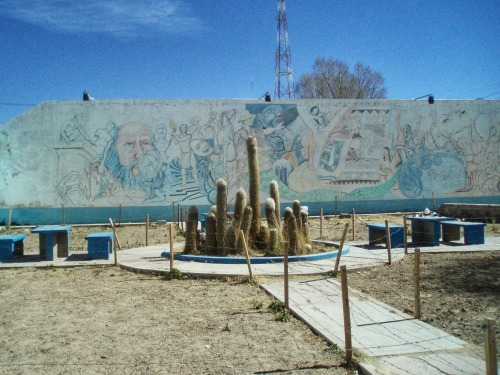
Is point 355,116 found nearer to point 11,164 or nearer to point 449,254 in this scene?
point 449,254

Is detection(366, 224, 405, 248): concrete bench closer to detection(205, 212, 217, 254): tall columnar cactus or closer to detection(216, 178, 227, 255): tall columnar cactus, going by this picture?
detection(216, 178, 227, 255): tall columnar cactus

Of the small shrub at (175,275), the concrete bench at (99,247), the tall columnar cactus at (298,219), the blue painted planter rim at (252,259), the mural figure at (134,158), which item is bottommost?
the small shrub at (175,275)

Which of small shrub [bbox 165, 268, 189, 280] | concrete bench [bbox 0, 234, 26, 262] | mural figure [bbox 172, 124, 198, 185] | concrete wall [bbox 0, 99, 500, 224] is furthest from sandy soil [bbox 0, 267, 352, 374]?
mural figure [bbox 172, 124, 198, 185]

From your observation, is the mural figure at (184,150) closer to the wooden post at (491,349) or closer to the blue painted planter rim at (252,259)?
the blue painted planter rim at (252,259)

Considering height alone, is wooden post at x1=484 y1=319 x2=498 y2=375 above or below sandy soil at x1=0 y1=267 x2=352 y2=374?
above

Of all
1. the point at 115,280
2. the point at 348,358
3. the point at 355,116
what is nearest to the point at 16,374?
the point at 348,358

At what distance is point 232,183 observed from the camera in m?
23.4

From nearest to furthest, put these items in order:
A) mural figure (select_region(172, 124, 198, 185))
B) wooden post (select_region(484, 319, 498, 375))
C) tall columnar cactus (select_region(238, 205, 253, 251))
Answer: wooden post (select_region(484, 319, 498, 375)) < tall columnar cactus (select_region(238, 205, 253, 251)) < mural figure (select_region(172, 124, 198, 185))

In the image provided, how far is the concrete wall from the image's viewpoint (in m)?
22.3

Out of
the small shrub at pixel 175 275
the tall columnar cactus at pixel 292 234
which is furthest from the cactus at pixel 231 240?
the small shrub at pixel 175 275

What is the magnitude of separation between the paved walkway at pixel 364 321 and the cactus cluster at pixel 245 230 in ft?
2.43

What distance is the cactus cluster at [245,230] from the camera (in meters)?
11.4

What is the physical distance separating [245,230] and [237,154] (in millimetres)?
12463

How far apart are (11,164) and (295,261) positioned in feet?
56.3
